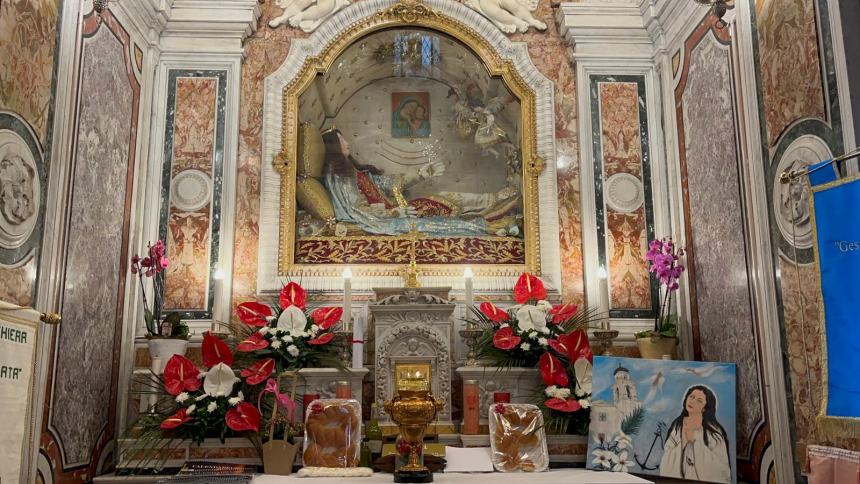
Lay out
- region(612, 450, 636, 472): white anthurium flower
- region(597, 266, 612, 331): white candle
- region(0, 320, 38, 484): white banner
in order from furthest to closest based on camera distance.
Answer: region(597, 266, 612, 331): white candle < region(612, 450, 636, 472): white anthurium flower < region(0, 320, 38, 484): white banner

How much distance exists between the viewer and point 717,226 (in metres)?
6.44

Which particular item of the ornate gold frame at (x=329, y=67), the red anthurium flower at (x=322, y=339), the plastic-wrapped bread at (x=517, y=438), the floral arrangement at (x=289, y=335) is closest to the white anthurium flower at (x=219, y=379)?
the floral arrangement at (x=289, y=335)

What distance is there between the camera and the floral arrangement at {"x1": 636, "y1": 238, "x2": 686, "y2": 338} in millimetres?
6695

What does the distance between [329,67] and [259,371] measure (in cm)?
327

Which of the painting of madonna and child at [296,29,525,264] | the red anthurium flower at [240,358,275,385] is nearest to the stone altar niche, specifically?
the painting of madonna and child at [296,29,525,264]

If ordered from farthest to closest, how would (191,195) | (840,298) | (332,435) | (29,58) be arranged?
(191,195), (332,435), (29,58), (840,298)

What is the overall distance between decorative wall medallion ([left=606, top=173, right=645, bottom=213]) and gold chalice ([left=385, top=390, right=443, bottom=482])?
3322 millimetres

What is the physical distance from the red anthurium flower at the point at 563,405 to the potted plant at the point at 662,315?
991 mm

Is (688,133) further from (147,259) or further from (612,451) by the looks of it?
(147,259)

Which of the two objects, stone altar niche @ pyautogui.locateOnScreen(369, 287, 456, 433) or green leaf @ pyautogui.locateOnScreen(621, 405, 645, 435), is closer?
green leaf @ pyautogui.locateOnScreen(621, 405, 645, 435)

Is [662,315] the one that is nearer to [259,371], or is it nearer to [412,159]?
[412,159]

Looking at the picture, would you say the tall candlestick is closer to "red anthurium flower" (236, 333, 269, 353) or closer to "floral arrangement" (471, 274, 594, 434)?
"red anthurium flower" (236, 333, 269, 353)

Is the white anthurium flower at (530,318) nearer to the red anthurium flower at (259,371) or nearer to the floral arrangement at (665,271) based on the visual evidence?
the floral arrangement at (665,271)

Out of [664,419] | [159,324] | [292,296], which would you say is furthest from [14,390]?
[664,419]
